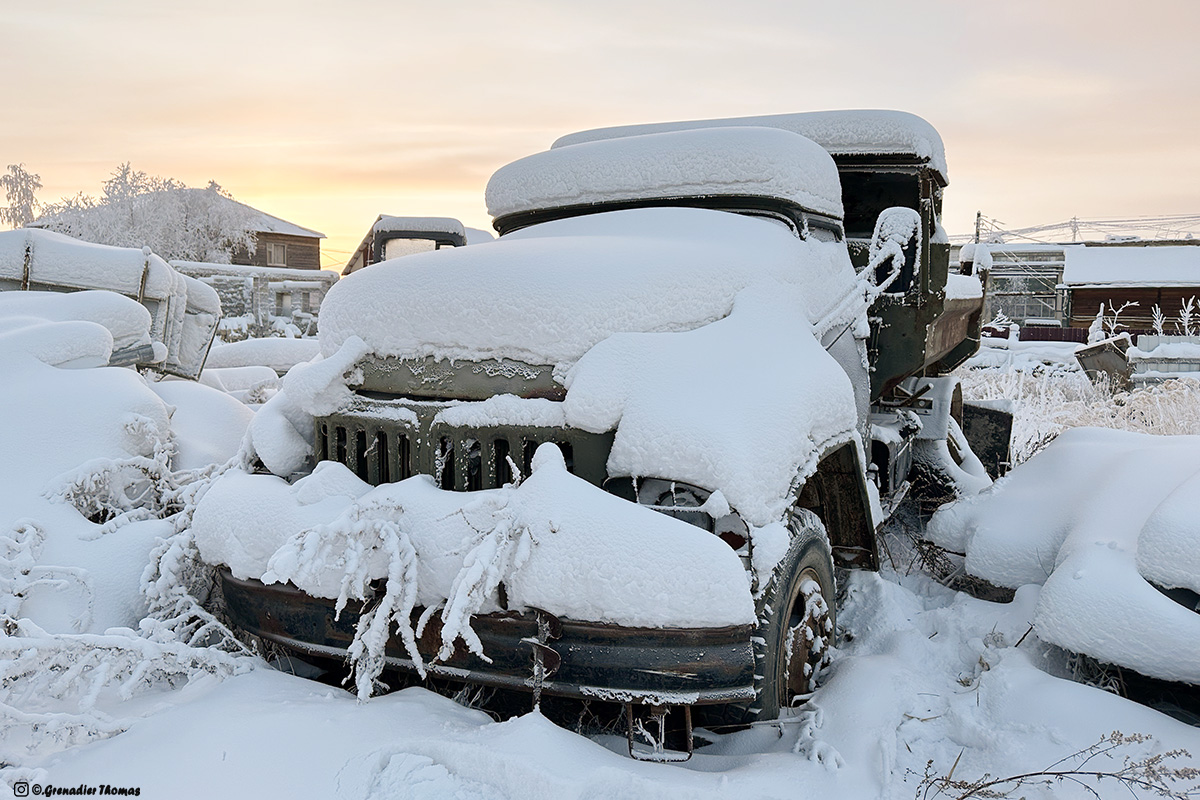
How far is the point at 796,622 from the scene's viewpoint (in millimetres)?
2771

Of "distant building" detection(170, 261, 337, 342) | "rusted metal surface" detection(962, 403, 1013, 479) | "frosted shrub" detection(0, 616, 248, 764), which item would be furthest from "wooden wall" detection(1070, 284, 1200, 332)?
"frosted shrub" detection(0, 616, 248, 764)

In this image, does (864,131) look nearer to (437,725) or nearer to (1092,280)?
(437,725)

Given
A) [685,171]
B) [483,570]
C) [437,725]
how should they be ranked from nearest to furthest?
[483,570] → [437,725] → [685,171]

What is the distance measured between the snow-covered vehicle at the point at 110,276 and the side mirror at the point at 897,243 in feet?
15.5

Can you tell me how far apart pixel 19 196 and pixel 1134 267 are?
156ft

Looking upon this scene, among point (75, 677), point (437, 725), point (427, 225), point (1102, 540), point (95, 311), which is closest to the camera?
point (437, 725)

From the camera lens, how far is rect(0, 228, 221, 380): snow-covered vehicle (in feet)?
19.9

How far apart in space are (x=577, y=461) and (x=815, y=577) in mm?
964

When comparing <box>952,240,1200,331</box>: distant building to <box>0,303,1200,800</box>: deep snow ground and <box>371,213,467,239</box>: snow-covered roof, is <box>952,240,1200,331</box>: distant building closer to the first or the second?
<box>371,213,467,239</box>: snow-covered roof

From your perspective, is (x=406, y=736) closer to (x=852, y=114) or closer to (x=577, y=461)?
(x=577, y=461)

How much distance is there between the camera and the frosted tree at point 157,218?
115ft

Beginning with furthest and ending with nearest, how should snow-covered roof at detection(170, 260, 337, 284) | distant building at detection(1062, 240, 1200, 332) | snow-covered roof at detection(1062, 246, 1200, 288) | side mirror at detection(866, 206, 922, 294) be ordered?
snow-covered roof at detection(1062, 246, 1200, 288) < distant building at detection(1062, 240, 1200, 332) < snow-covered roof at detection(170, 260, 337, 284) < side mirror at detection(866, 206, 922, 294)

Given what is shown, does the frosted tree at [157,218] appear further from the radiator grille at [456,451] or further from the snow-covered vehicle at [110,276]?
the radiator grille at [456,451]

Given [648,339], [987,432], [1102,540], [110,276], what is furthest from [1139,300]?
[648,339]
